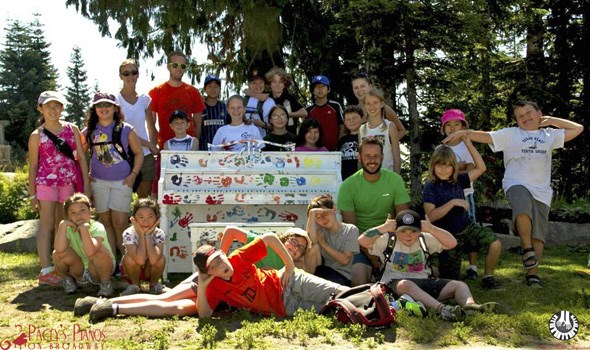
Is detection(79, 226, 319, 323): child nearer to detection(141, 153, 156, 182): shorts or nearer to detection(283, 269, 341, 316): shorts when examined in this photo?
detection(283, 269, 341, 316): shorts

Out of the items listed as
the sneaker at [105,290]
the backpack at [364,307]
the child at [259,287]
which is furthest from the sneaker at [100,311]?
the backpack at [364,307]

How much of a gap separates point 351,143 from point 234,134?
4.07ft

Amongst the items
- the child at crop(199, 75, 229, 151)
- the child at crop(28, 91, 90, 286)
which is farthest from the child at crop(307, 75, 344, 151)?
the child at crop(28, 91, 90, 286)

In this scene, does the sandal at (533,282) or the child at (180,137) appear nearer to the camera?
the sandal at (533,282)

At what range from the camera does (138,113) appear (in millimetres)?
7008

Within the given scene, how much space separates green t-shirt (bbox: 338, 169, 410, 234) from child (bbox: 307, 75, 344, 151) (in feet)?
4.12

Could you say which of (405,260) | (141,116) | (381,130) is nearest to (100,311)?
(405,260)

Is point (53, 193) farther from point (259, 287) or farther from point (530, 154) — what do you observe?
point (530, 154)

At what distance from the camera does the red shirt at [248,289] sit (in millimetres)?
4809

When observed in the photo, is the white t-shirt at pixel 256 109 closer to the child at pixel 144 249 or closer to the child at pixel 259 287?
the child at pixel 144 249

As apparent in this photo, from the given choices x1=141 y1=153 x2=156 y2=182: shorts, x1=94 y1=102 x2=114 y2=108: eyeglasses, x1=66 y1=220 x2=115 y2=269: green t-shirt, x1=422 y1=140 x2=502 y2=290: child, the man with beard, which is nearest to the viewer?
x1=66 y1=220 x2=115 y2=269: green t-shirt

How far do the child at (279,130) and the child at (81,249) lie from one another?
2.04m

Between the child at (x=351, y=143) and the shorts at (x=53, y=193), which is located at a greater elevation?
the child at (x=351, y=143)

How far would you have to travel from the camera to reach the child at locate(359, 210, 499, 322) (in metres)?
5.01
